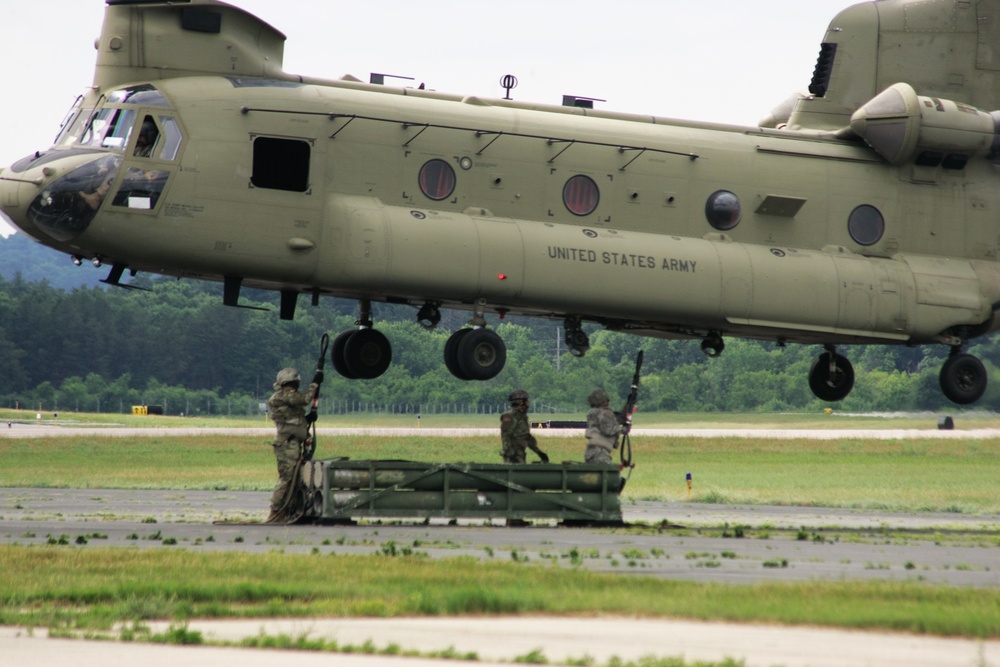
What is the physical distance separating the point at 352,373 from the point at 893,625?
13001 mm

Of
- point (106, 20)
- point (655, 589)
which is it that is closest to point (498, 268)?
point (106, 20)

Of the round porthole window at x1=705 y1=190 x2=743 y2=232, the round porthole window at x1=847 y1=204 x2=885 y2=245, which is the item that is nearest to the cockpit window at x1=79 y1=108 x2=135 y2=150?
the round porthole window at x1=705 y1=190 x2=743 y2=232

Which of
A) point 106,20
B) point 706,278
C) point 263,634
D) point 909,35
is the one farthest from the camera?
point 909,35

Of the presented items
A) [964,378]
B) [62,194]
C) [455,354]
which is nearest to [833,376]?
[964,378]

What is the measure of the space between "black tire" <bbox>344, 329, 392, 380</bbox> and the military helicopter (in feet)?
0.11

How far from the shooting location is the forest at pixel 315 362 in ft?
216

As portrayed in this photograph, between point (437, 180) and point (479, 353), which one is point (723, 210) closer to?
point (479, 353)

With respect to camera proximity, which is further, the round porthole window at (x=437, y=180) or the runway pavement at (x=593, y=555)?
the round porthole window at (x=437, y=180)

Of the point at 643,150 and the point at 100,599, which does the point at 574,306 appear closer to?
the point at 643,150

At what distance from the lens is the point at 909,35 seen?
24.4 metres

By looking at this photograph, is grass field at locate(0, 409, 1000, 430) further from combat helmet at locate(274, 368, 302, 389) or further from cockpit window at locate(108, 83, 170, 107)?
cockpit window at locate(108, 83, 170, 107)

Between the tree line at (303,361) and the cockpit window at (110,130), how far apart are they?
41.6m

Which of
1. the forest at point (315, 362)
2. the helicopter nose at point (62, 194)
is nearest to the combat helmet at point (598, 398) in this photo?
the helicopter nose at point (62, 194)

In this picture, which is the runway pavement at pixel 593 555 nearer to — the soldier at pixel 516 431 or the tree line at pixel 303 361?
the soldier at pixel 516 431
